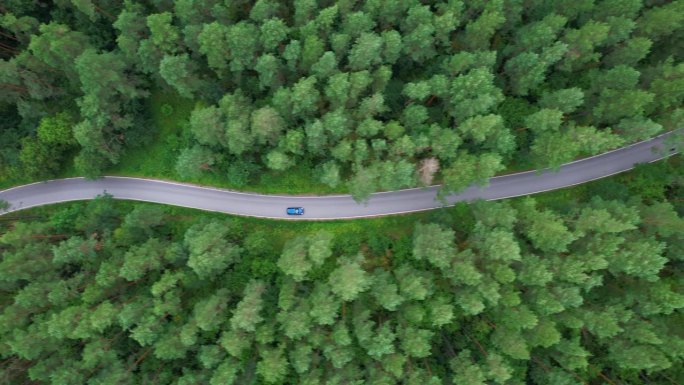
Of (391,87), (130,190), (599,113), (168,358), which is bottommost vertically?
(168,358)

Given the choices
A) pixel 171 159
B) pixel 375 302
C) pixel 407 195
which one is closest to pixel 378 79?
pixel 407 195

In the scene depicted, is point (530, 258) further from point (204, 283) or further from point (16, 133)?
point (16, 133)

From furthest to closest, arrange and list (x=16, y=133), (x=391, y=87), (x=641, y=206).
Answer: (x=16, y=133) → (x=391, y=87) → (x=641, y=206)

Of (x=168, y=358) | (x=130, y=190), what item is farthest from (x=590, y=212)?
(x=130, y=190)

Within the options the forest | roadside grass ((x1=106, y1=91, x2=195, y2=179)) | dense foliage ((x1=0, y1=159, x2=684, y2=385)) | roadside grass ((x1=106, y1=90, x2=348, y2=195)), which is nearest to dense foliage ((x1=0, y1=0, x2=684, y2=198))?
the forest

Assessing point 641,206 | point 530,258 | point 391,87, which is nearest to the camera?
point 530,258

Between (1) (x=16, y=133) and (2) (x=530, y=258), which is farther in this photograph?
(1) (x=16, y=133)

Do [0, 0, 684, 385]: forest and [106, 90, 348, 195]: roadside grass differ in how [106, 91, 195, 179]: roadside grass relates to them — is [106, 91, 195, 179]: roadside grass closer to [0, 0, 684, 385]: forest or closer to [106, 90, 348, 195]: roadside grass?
[106, 90, 348, 195]: roadside grass
